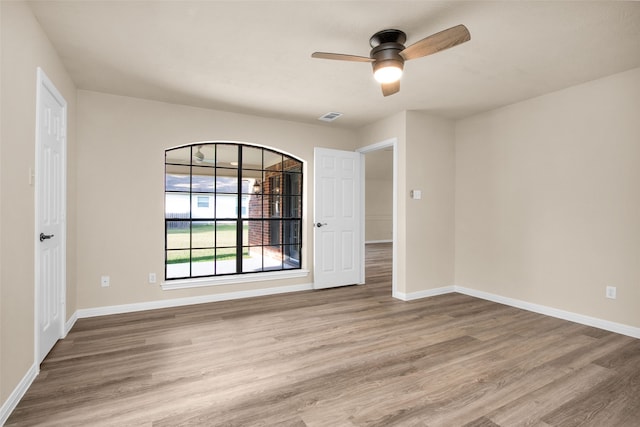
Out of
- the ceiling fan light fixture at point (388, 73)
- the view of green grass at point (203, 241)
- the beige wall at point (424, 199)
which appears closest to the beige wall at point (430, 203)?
the beige wall at point (424, 199)

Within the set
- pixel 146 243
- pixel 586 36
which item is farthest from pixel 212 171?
pixel 586 36

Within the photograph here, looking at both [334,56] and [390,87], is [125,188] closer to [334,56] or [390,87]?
[334,56]

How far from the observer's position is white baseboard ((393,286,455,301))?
4387 mm

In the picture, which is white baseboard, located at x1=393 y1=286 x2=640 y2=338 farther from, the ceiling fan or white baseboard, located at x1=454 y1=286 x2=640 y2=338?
the ceiling fan

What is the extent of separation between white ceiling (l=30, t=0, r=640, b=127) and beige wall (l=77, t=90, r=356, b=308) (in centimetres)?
29

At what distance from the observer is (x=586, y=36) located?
2.51 meters

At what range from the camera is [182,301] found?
4.13 meters

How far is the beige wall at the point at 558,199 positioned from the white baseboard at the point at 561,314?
0.05 meters

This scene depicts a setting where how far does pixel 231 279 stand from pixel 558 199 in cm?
407

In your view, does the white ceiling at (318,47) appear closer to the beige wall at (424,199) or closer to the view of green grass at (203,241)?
the beige wall at (424,199)

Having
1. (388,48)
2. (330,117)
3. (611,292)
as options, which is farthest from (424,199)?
(388,48)

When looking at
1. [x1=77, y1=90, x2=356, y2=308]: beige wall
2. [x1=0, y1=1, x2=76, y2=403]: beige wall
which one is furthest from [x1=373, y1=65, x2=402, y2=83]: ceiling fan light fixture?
[x1=77, y1=90, x2=356, y2=308]: beige wall

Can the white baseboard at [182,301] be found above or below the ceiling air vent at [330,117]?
below

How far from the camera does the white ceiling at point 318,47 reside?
7.22ft
